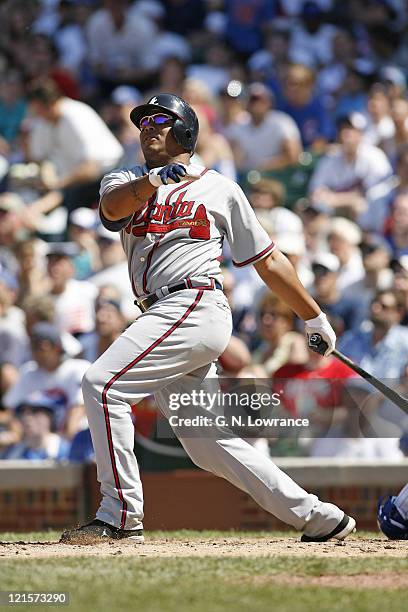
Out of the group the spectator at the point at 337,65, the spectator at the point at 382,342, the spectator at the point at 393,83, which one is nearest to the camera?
the spectator at the point at 382,342

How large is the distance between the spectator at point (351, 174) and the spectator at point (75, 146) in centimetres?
209

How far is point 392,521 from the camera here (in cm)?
588

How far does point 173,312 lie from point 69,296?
522cm

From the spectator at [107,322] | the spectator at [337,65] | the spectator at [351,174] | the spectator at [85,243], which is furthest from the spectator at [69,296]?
the spectator at [337,65]

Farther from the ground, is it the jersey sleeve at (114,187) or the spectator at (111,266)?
the jersey sleeve at (114,187)

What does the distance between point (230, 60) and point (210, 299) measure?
9.01 m

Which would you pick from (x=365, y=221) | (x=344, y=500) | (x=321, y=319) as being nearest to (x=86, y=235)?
(x=365, y=221)

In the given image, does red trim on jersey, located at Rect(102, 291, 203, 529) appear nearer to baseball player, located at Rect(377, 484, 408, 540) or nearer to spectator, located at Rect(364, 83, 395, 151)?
baseball player, located at Rect(377, 484, 408, 540)

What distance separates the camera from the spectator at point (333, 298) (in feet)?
31.1

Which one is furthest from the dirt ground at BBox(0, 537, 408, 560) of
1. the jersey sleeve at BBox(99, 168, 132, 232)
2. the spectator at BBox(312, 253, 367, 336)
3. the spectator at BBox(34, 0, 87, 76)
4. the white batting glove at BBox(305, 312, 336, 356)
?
the spectator at BBox(34, 0, 87, 76)

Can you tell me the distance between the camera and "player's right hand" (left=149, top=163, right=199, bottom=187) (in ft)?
16.6

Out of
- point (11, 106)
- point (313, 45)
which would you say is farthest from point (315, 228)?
point (11, 106)

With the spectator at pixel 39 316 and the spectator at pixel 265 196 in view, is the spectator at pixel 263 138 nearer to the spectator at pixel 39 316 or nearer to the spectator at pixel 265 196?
the spectator at pixel 265 196

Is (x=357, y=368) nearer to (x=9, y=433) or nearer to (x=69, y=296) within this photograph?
(x=9, y=433)
